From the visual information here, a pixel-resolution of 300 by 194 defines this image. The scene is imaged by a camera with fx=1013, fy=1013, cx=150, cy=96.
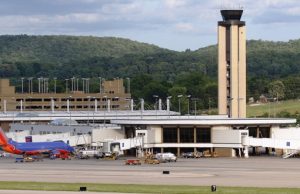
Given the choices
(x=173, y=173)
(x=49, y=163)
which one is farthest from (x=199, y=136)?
(x=173, y=173)

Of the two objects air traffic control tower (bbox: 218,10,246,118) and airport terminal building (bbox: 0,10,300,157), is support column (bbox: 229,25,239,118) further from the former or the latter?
airport terminal building (bbox: 0,10,300,157)

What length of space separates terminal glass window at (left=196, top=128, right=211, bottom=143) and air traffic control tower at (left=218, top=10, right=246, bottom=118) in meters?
19.7

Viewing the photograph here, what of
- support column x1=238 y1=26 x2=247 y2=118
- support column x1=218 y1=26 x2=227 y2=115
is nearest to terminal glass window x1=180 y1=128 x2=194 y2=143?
support column x1=218 y1=26 x2=227 y2=115

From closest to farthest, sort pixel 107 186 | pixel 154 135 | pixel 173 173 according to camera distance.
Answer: pixel 107 186
pixel 173 173
pixel 154 135

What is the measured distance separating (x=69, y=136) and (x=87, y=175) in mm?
53223

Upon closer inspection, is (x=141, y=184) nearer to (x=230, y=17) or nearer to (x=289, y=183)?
(x=289, y=183)

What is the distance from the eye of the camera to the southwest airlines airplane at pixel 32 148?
15162 centimetres

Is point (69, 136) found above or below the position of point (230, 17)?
below

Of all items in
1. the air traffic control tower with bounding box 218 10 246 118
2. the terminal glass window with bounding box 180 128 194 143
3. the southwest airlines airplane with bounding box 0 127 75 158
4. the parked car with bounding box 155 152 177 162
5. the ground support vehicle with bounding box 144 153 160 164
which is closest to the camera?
the ground support vehicle with bounding box 144 153 160 164

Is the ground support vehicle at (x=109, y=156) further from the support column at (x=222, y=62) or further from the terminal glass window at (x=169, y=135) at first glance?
the support column at (x=222, y=62)

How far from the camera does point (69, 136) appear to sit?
165375 millimetres

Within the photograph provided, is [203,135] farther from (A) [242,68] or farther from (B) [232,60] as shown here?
(A) [242,68]

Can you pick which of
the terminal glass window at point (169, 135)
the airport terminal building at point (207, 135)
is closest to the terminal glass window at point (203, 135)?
the airport terminal building at point (207, 135)

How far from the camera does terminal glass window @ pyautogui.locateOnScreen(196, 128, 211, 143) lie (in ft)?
521
